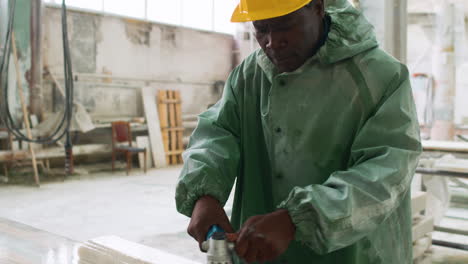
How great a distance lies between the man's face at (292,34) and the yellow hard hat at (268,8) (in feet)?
0.05

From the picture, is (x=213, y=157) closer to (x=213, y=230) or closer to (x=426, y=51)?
(x=213, y=230)

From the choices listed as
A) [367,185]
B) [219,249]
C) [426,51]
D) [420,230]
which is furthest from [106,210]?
[426,51]

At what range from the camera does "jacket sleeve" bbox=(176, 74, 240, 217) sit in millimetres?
1249

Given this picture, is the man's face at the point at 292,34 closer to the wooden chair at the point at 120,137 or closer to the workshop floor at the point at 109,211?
the workshop floor at the point at 109,211

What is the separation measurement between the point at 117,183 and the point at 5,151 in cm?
178

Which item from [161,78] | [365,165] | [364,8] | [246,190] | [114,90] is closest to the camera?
[365,165]

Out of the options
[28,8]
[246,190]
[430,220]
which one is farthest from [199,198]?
[28,8]

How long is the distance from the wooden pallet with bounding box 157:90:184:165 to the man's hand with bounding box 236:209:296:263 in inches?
358

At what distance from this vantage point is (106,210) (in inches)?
227

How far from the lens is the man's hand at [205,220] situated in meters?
1.16

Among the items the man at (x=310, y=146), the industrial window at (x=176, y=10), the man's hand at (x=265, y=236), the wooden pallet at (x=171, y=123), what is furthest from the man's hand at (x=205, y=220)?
the wooden pallet at (x=171, y=123)

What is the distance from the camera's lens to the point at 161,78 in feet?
34.6

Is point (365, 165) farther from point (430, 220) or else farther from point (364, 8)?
point (430, 220)

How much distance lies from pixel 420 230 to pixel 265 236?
3.33 m
